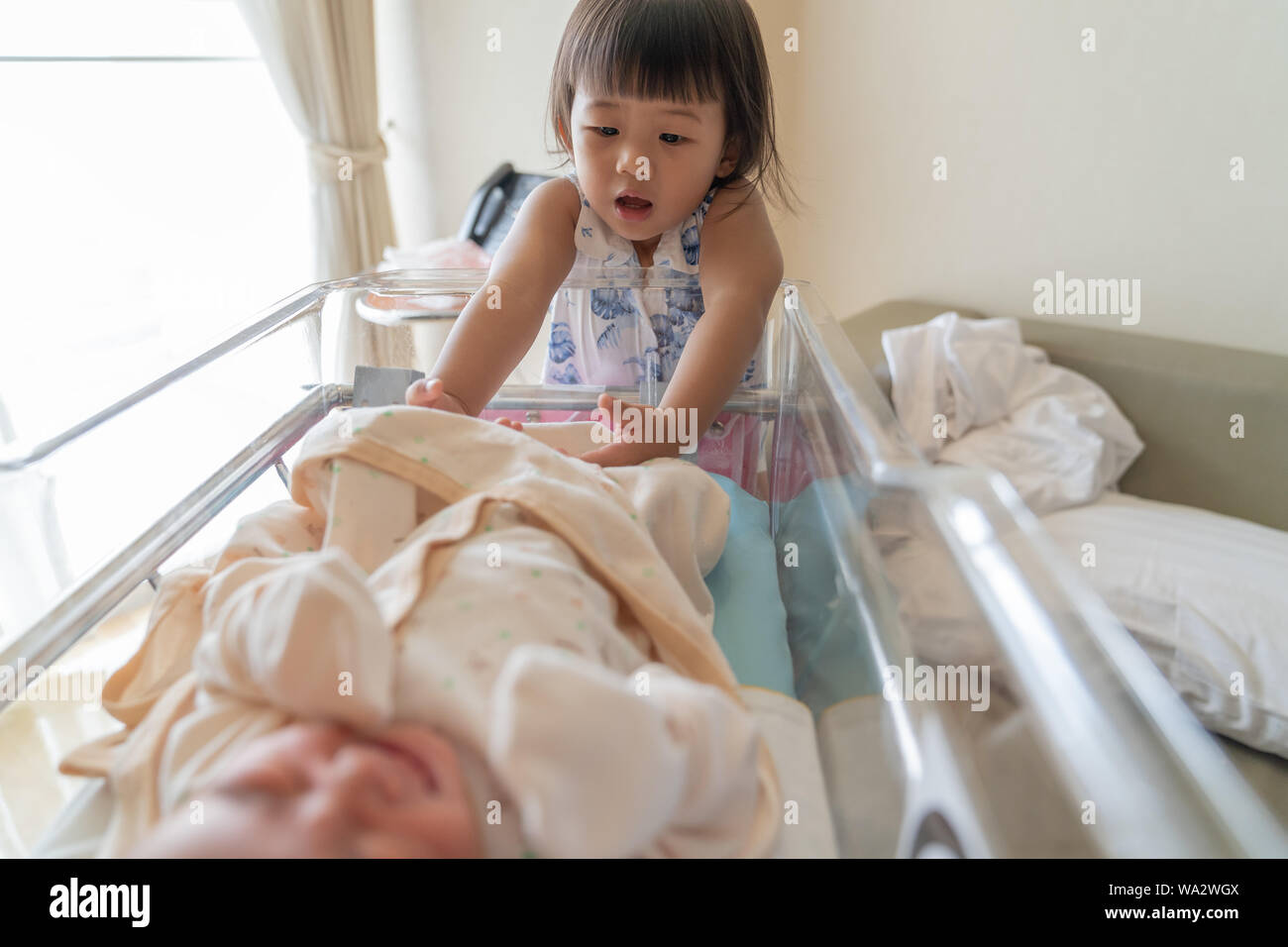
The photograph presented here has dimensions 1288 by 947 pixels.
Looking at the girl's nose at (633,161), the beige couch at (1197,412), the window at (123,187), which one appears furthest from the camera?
the window at (123,187)

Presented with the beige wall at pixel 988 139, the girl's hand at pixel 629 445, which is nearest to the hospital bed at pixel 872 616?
the girl's hand at pixel 629 445

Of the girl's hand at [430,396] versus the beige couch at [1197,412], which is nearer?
the girl's hand at [430,396]

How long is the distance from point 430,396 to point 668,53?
0.37 meters

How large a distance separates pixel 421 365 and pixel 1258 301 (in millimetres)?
1434

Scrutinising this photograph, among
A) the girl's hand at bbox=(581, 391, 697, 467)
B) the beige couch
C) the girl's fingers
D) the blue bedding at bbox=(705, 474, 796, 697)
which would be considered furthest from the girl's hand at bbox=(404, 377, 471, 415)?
the beige couch

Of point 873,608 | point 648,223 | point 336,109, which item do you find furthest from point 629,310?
point 336,109

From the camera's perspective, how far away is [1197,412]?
1.41 meters

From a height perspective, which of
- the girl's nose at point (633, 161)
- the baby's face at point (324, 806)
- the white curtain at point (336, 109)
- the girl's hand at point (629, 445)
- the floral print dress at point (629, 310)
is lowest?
the baby's face at point (324, 806)

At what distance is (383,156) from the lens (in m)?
2.23

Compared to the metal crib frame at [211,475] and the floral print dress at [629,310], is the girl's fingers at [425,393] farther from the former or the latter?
the floral print dress at [629,310]

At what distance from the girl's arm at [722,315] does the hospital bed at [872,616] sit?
0.06 meters

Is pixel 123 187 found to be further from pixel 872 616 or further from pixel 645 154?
pixel 872 616

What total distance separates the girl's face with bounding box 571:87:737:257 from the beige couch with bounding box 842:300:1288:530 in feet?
2.81

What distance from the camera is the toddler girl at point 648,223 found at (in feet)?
2.39
